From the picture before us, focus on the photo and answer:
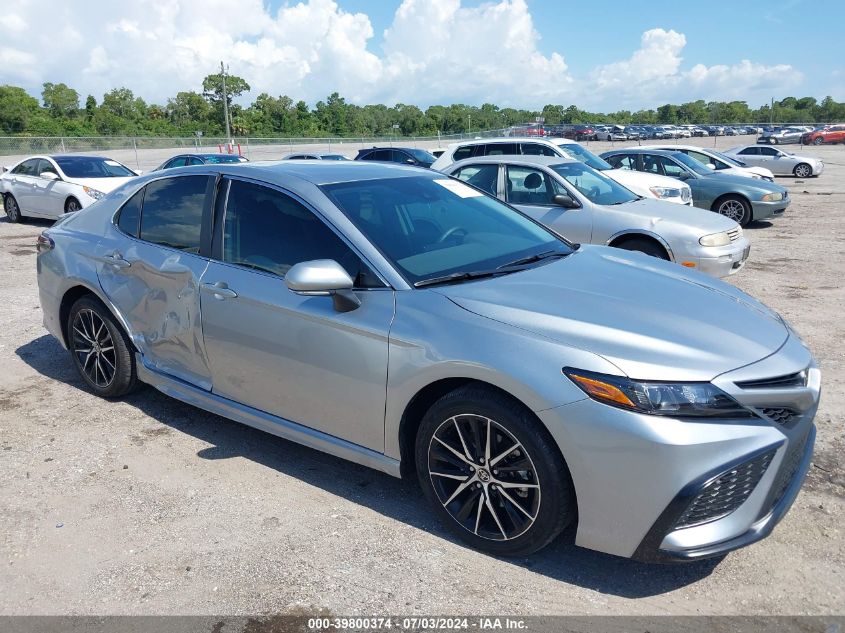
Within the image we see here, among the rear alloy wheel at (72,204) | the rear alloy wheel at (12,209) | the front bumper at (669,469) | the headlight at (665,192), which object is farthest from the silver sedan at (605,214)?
the rear alloy wheel at (12,209)

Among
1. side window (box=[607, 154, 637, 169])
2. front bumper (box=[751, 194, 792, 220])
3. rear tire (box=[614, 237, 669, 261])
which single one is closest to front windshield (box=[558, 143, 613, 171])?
side window (box=[607, 154, 637, 169])

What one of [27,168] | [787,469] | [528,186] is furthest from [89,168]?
[787,469]

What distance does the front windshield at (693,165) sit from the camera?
14.9m

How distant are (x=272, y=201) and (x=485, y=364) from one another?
1.68 metres

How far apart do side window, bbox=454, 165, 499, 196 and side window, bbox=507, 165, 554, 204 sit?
194mm

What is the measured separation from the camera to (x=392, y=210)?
3.78 m

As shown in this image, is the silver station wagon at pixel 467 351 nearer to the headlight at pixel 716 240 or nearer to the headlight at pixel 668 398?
the headlight at pixel 668 398

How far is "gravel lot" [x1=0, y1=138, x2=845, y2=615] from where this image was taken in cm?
284

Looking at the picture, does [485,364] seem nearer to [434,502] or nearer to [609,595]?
[434,502]

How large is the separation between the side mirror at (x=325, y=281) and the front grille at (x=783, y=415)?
1801mm

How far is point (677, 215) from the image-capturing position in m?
8.26

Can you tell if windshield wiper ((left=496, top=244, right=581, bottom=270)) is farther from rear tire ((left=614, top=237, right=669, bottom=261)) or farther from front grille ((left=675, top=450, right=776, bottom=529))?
rear tire ((left=614, top=237, right=669, bottom=261))

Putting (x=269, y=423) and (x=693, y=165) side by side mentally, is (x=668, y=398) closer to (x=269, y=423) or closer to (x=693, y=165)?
(x=269, y=423)

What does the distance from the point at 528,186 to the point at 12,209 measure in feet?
40.9
